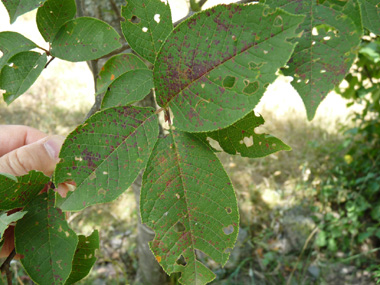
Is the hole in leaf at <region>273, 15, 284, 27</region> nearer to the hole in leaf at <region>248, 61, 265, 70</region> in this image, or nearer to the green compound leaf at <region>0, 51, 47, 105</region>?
the hole in leaf at <region>248, 61, 265, 70</region>

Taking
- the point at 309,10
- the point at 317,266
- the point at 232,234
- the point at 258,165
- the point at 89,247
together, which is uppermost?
the point at 309,10

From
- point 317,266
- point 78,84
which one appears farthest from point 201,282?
point 78,84

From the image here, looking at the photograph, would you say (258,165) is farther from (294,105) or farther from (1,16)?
(1,16)

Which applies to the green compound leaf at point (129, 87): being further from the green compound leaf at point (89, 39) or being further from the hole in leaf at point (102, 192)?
the hole in leaf at point (102, 192)

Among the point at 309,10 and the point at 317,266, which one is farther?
the point at 317,266

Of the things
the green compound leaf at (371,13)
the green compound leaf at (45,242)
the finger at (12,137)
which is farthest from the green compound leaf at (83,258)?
the finger at (12,137)

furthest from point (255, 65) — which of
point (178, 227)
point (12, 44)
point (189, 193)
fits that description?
point (12, 44)

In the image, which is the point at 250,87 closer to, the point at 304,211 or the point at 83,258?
the point at 83,258
